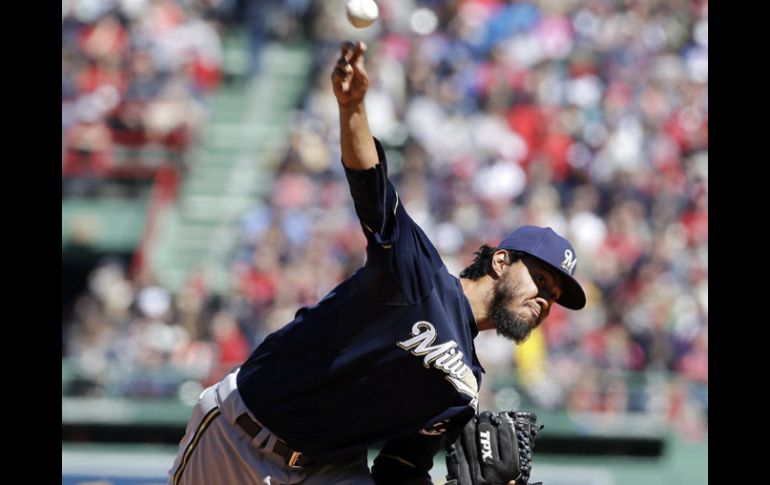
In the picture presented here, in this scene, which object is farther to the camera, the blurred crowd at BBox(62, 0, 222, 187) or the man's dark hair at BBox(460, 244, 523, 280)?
the blurred crowd at BBox(62, 0, 222, 187)

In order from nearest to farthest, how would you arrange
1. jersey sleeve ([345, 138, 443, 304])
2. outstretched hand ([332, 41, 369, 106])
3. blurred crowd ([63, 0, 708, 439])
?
outstretched hand ([332, 41, 369, 106]) < jersey sleeve ([345, 138, 443, 304]) < blurred crowd ([63, 0, 708, 439])

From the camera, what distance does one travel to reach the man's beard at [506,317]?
4.28 meters

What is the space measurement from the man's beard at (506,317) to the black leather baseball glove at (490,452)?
15.4 inches

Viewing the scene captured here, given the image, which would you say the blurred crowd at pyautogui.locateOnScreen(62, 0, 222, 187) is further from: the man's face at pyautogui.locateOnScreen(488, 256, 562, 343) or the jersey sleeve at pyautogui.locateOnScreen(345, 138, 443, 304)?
the jersey sleeve at pyautogui.locateOnScreen(345, 138, 443, 304)

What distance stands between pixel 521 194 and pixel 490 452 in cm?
687

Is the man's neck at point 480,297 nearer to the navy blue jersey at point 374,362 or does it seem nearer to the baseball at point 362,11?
the navy blue jersey at point 374,362

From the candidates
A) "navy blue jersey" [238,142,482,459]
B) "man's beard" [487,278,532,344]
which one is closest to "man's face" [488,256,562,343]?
"man's beard" [487,278,532,344]

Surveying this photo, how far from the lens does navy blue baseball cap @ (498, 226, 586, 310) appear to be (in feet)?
14.3

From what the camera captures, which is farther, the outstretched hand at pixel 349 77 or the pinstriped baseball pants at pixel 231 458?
the pinstriped baseball pants at pixel 231 458

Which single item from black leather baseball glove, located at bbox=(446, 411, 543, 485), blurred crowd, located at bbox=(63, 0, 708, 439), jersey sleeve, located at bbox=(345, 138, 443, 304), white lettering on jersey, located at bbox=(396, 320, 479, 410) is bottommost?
black leather baseball glove, located at bbox=(446, 411, 543, 485)

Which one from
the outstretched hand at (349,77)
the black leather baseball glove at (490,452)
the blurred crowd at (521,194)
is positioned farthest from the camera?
the blurred crowd at (521,194)

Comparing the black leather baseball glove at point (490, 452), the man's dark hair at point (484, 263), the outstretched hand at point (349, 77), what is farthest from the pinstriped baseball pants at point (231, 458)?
the outstretched hand at point (349, 77)

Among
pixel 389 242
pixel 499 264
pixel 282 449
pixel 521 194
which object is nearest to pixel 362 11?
pixel 389 242
